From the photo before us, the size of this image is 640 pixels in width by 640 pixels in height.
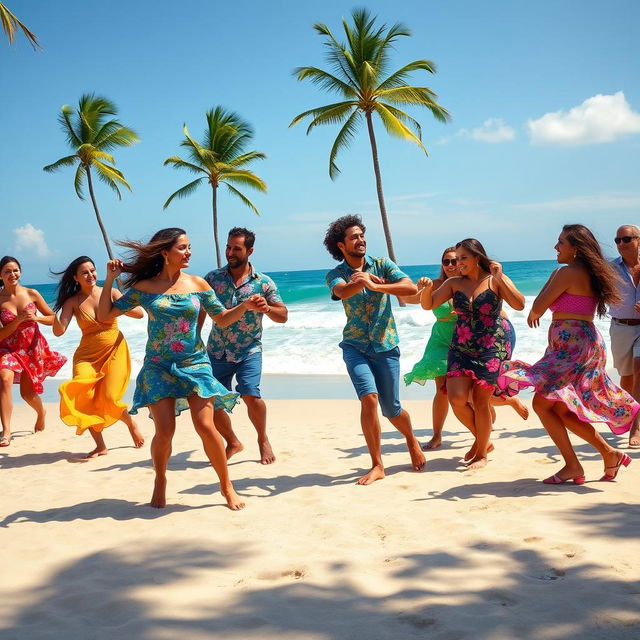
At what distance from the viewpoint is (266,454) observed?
20.6ft

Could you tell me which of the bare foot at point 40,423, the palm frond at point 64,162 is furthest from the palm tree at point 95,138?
the bare foot at point 40,423

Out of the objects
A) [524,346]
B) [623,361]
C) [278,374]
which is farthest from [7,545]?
[524,346]

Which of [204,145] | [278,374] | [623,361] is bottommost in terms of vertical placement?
[278,374]

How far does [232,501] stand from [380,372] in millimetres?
1561

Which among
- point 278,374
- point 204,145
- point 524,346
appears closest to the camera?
point 278,374

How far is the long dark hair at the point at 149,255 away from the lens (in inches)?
184

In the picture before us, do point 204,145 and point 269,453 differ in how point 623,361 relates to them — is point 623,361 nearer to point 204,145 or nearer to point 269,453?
point 269,453

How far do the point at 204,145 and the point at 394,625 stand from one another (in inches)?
1348

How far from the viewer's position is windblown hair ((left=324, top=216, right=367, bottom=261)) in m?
5.56

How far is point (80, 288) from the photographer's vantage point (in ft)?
22.5

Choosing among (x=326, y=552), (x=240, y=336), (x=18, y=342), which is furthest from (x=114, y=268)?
(x=18, y=342)

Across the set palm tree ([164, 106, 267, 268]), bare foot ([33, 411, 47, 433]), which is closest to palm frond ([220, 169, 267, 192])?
palm tree ([164, 106, 267, 268])

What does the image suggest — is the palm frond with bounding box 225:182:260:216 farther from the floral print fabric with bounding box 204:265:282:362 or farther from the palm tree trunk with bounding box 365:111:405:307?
the floral print fabric with bounding box 204:265:282:362

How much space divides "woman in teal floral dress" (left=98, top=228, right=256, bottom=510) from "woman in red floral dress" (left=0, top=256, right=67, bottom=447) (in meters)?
2.98
